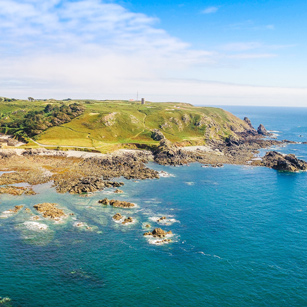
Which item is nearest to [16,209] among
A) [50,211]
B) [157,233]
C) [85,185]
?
[50,211]

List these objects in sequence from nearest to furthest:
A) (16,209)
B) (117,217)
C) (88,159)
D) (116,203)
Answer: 1. (117,217)
2. (16,209)
3. (116,203)
4. (88,159)

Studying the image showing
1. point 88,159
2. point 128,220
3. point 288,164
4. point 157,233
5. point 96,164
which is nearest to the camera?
point 157,233

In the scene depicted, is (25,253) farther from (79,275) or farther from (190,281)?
(190,281)

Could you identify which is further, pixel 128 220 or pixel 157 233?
pixel 128 220

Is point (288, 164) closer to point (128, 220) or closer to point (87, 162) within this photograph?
point (128, 220)

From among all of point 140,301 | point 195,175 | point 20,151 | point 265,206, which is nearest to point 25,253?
point 140,301

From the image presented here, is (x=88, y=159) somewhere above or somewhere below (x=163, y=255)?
above

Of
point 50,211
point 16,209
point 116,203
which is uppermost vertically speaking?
point 116,203
